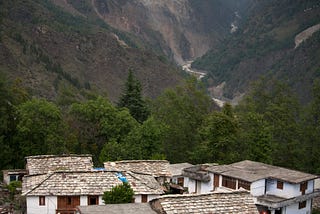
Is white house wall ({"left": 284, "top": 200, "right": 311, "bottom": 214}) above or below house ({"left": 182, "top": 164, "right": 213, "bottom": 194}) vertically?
below

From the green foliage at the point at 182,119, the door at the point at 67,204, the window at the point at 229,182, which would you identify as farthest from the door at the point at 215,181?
the green foliage at the point at 182,119

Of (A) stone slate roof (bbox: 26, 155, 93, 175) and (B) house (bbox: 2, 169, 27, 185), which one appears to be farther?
(B) house (bbox: 2, 169, 27, 185)

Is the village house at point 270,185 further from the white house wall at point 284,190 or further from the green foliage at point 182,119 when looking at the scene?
the green foliage at point 182,119

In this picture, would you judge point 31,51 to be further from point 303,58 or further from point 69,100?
point 303,58

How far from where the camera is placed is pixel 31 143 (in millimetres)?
42656

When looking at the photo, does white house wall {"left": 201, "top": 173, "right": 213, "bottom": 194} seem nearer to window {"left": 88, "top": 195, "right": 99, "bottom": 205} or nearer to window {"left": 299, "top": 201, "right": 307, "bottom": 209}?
window {"left": 299, "top": 201, "right": 307, "bottom": 209}

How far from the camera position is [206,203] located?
1986 centimetres

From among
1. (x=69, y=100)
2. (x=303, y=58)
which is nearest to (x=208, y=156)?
(x=69, y=100)

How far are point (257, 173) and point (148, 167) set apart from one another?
25.4ft

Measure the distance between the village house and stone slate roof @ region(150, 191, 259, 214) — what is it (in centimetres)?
1087

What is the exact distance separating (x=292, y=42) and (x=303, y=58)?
21819 millimetres

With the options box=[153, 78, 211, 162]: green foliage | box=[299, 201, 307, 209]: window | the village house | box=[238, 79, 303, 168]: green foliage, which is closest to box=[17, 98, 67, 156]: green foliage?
box=[153, 78, 211, 162]: green foliage

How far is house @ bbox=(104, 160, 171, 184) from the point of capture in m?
34.8

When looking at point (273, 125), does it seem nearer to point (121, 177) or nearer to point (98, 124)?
point (98, 124)
